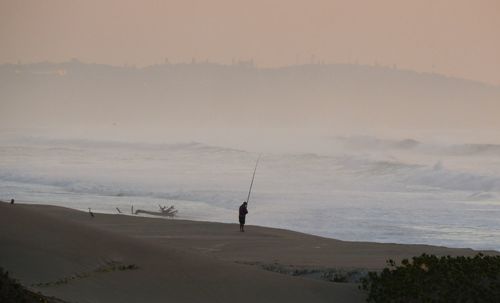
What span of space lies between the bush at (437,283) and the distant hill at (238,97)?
84.2m

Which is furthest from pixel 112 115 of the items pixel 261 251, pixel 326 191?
pixel 261 251

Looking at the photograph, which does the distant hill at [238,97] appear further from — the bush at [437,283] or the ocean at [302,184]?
the bush at [437,283]

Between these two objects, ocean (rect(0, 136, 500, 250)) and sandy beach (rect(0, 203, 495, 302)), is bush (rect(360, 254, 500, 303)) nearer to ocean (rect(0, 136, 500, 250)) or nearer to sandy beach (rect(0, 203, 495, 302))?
sandy beach (rect(0, 203, 495, 302))

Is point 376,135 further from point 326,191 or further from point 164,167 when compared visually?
point 326,191

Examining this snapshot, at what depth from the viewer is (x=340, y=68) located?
122312mm

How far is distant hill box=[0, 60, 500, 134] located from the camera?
352ft

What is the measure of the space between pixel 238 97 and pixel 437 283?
399 ft

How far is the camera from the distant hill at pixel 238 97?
107 m

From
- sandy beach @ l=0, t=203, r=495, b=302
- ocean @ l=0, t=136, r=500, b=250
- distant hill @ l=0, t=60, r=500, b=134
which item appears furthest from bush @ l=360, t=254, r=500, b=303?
distant hill @ l=0, t=60, r=500, b=134

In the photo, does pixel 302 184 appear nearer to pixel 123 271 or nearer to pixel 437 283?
pixel 123 271

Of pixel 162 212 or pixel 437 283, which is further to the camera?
pixel 162 212

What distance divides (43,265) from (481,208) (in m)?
26.5

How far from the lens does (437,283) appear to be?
463 inches

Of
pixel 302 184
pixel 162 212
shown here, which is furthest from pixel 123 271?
pixel 302 184
